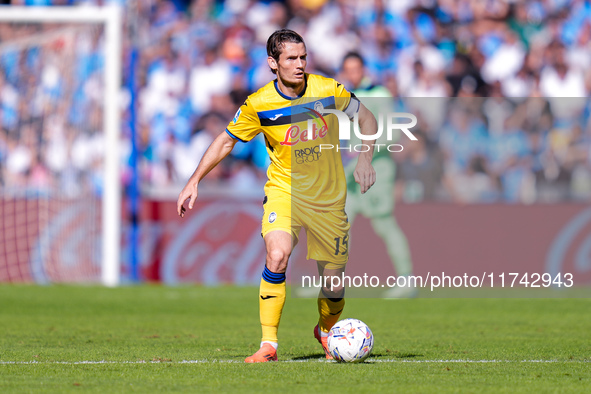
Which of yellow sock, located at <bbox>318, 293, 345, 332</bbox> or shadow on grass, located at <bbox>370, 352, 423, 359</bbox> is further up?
yellow sock, located at <bbox>318, 293, 345, 332</bbox>

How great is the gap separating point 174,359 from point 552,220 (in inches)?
304

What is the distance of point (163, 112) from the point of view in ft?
50.0

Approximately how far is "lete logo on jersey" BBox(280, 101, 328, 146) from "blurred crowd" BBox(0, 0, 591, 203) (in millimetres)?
6384

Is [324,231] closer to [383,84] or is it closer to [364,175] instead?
[364,175]

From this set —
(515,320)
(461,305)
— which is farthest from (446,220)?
(515,320)

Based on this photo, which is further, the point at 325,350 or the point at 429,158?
the point at 429,158

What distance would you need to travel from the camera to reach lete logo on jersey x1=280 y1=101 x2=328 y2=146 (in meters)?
6.26

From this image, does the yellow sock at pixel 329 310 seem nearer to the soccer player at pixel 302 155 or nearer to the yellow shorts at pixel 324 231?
the soccer player at pixel 302 155

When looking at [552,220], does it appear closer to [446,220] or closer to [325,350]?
[446,220]

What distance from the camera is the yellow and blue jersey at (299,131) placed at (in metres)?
6.23

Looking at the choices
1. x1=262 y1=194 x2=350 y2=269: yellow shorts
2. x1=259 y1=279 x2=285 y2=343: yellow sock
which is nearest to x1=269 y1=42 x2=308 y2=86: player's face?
x1=262 y1=194 x2=350 y2=269: yellow shorts

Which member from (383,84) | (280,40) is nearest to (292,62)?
(280,40)

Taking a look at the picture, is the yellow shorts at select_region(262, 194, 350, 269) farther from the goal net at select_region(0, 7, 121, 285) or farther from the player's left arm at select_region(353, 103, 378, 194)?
the goal net at select_region(0, 7, 121, 285)

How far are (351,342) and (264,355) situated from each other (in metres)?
0.57
